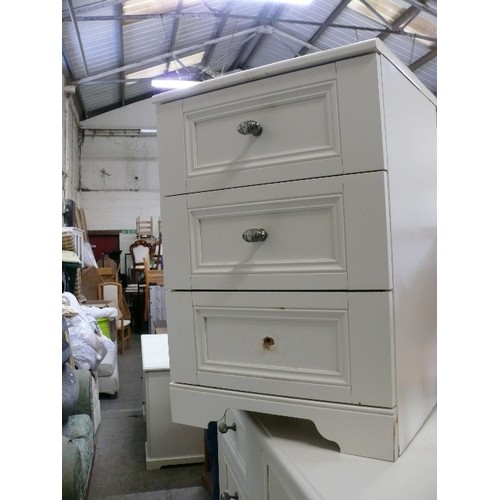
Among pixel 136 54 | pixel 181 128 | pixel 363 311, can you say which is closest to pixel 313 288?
pixel 363 311

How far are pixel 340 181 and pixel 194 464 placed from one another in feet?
6.92

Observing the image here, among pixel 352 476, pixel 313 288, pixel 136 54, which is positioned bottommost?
pixel 352 476

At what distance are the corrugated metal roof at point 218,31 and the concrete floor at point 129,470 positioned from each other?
3.33 meters

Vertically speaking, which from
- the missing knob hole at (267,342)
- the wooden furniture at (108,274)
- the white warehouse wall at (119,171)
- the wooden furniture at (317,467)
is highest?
the white warehouse wall at (119,171)

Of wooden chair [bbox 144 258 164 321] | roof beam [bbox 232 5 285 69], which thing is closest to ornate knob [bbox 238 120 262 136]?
roof beam [bbox 232 5 285 69]

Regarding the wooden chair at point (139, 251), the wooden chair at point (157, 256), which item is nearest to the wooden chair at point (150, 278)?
the wooden chair at point (157, 256)

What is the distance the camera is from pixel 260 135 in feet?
2.69

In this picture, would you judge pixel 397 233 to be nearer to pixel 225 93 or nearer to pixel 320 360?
pixel 320 360

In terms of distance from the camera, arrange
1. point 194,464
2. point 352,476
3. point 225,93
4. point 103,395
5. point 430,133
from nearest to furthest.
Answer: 1. point 352,476
2. point 225,93
3. point 430,133
4. point 194,464
5. point 103,395

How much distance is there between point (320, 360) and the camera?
78 centimetres

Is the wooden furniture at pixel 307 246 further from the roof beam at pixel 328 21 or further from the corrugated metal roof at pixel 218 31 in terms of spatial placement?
the roof beam at pixel 328 21

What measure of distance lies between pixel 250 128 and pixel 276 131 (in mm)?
46

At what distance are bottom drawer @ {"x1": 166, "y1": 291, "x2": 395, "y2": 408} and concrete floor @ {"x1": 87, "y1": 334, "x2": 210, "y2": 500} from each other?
152cm

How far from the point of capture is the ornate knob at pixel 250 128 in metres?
0.81
